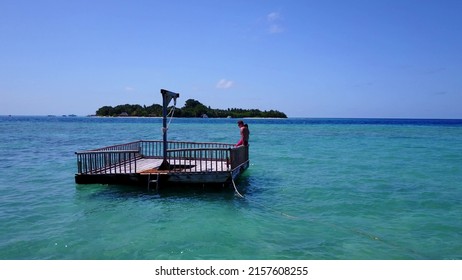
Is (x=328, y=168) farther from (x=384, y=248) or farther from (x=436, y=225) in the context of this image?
(x=384, y=248)

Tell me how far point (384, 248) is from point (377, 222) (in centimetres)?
206

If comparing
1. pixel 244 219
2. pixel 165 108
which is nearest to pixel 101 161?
pixel 165 108

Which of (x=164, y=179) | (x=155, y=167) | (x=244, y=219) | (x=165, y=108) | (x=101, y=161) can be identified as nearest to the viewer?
(x=244, y=219)

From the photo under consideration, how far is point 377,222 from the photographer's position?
34.1ft

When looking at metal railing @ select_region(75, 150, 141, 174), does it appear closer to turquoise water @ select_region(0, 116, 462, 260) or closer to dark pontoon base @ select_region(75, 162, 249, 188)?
dark pontoon base @ select_region(75, 162, 249, 188)

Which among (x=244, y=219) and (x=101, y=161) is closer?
(x=244, y=219)

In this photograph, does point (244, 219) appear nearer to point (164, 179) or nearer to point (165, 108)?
point (164, 179)

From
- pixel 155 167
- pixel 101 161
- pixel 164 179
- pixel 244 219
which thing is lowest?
pixel 244 219

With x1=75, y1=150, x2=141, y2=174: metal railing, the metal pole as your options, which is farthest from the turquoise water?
the metal pole

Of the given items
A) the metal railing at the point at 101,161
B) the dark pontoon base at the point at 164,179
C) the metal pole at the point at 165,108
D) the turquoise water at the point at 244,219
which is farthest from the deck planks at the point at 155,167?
the turquoise water at the point at 244,219

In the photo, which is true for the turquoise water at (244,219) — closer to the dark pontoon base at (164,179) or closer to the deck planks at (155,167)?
the dark pontoon base at (164,179)

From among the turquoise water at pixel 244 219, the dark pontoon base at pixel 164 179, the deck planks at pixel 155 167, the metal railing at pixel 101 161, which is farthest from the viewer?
the deck planks at pixel 155 167

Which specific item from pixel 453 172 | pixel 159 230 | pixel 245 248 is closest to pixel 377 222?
pixel 245 248

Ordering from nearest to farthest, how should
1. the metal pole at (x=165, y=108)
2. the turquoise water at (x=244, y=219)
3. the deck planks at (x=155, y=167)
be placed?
the turquoise water at (x=244, y=219) < the metal pole at (x=165, y=108) < the deck planks at (x=155, y=167)
